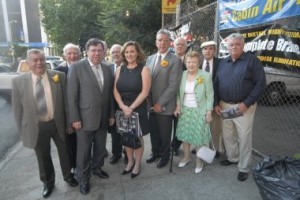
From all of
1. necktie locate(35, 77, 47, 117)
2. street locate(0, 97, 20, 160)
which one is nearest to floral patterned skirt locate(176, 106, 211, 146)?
necktie locate(35, 77, 47, 117)

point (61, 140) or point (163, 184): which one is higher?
point (61, 140)

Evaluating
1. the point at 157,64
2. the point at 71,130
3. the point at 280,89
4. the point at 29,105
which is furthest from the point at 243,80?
the point at 280,89

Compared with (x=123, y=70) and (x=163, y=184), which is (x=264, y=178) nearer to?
(x=163, y=184)

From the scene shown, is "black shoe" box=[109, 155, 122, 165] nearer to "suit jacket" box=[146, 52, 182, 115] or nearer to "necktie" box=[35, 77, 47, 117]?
"suit jacket" box=[146, 52, 182, 115]

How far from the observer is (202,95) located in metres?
3.82

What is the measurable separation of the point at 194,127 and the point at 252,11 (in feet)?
6.35

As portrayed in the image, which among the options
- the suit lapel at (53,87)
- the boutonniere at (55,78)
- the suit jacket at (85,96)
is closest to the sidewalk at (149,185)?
the suit jacket at (85,96)

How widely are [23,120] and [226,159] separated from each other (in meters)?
2.97

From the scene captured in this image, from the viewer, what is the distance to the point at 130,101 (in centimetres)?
373

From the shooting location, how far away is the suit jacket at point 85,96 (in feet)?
11.1

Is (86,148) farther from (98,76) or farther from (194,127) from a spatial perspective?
(194,127)

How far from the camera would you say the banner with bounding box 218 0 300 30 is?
3461mm

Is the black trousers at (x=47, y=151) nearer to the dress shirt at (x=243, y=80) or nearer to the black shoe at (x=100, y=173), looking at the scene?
the black shoe at (x=100, y=173)

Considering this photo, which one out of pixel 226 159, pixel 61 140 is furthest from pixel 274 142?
pixel 61 140
